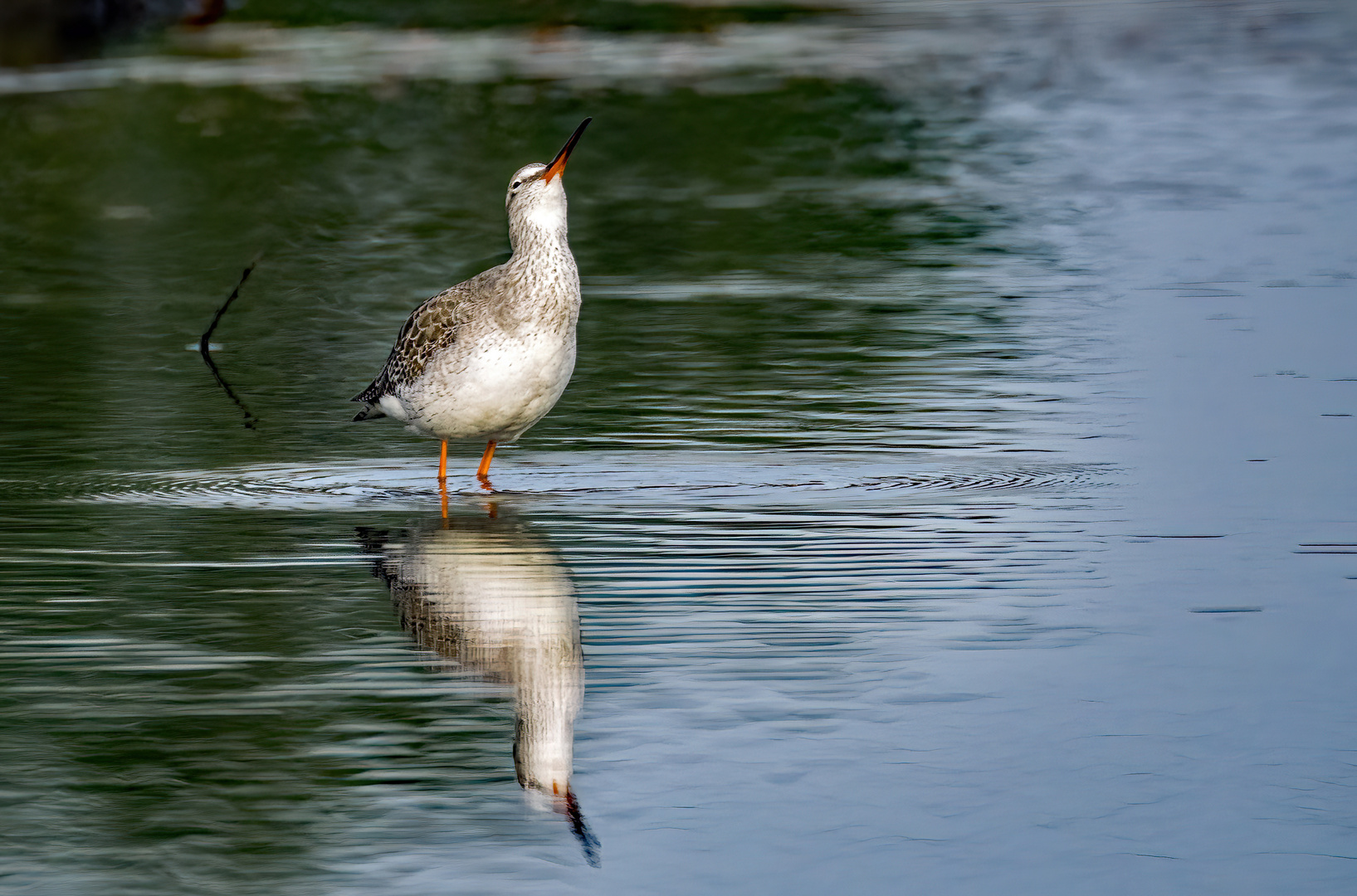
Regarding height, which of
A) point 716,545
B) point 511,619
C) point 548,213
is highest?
point 548,213

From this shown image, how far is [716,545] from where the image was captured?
30.5 feet

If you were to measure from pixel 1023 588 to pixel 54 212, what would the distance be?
1571 cm

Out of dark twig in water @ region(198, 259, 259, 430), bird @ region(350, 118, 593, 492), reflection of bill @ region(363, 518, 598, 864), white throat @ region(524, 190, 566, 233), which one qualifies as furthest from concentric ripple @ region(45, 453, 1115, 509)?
dark twig in water @ region(198, 259, 259, 430)

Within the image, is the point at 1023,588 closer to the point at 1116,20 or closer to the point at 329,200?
the point at 329,200

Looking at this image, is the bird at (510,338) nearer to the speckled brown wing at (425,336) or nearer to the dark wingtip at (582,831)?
the speckled brown wing at (425,336)

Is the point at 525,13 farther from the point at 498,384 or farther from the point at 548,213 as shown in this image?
the point at 498,384

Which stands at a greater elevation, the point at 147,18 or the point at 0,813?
the point at 0,813

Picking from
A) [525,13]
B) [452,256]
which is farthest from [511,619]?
[525,13]

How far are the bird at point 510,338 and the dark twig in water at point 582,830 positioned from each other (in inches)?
175

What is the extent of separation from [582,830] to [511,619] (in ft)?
7.01

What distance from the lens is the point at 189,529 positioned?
9875 mm

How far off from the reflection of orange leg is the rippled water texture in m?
0.10

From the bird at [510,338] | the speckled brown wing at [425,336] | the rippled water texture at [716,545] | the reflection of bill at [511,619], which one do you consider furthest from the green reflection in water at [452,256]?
the reflection of bill at [511,619]

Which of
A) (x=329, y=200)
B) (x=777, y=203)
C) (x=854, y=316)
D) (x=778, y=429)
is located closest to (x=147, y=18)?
(x=329, y=200)
